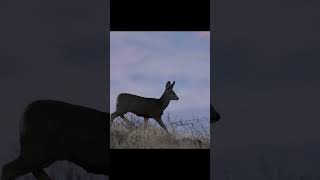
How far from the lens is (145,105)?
5562 mm

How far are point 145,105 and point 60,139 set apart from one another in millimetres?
862

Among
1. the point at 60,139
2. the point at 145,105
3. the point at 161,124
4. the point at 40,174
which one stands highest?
the point at 145,105

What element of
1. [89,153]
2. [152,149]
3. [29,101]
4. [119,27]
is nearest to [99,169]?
[89,153]

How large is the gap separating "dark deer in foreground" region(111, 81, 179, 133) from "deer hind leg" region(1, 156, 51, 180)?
84 cm

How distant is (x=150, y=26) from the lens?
A: 5457mm

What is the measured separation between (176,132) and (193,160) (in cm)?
29

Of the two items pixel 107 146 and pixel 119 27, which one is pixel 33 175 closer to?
pixel 107 146

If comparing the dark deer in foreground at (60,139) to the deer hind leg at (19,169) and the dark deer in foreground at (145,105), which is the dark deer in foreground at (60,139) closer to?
the deer hind leg at (19,169)

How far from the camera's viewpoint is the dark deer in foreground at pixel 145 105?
5406 millimetres

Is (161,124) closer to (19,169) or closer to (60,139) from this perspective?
(60,139)

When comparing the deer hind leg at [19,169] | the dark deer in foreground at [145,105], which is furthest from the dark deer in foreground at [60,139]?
the dark deer in foreground at [145,105]
